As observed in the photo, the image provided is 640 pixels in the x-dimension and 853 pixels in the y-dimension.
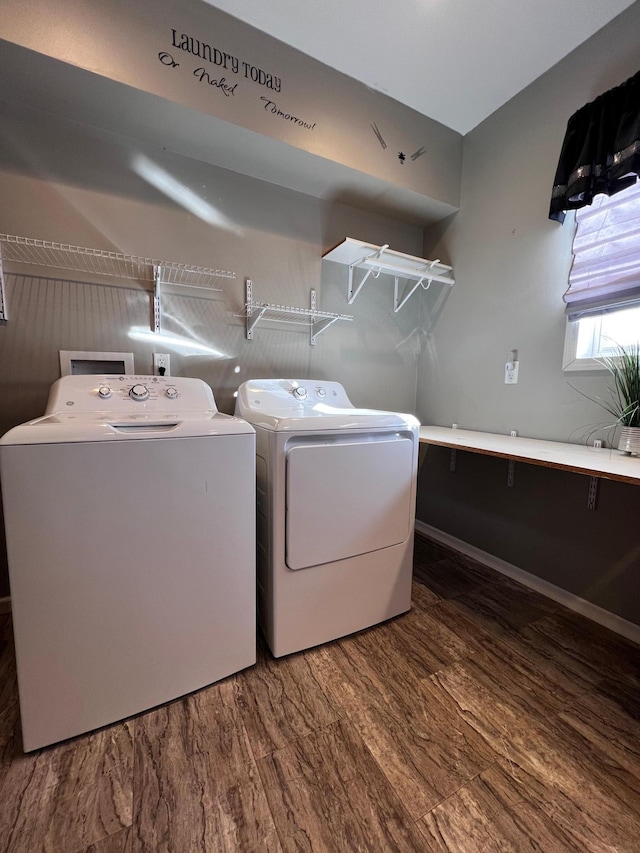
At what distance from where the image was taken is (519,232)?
1.88m

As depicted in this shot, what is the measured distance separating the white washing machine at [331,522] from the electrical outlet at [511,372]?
84cm

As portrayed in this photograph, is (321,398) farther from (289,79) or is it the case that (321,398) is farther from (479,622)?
(289,79)

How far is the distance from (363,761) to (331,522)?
2.28ft

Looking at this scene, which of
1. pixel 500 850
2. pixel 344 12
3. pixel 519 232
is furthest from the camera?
pixel 519 232

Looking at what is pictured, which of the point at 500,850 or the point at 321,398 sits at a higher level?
the point at 321,398

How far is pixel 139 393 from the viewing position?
1415mm

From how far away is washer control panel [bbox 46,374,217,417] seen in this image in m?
1.33

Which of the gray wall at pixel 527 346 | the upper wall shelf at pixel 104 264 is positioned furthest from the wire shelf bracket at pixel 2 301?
the gray wall at pixel 527 346

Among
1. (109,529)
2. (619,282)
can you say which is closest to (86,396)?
(109,529)

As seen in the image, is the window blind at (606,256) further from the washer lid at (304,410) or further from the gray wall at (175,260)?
the gray wall at (175,260)

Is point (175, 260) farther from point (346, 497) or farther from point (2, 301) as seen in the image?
point (346, 497)

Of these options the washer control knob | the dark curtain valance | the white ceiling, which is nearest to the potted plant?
the dark curtain valance

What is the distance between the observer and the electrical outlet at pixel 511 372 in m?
1.93

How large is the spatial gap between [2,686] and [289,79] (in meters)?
2.75
